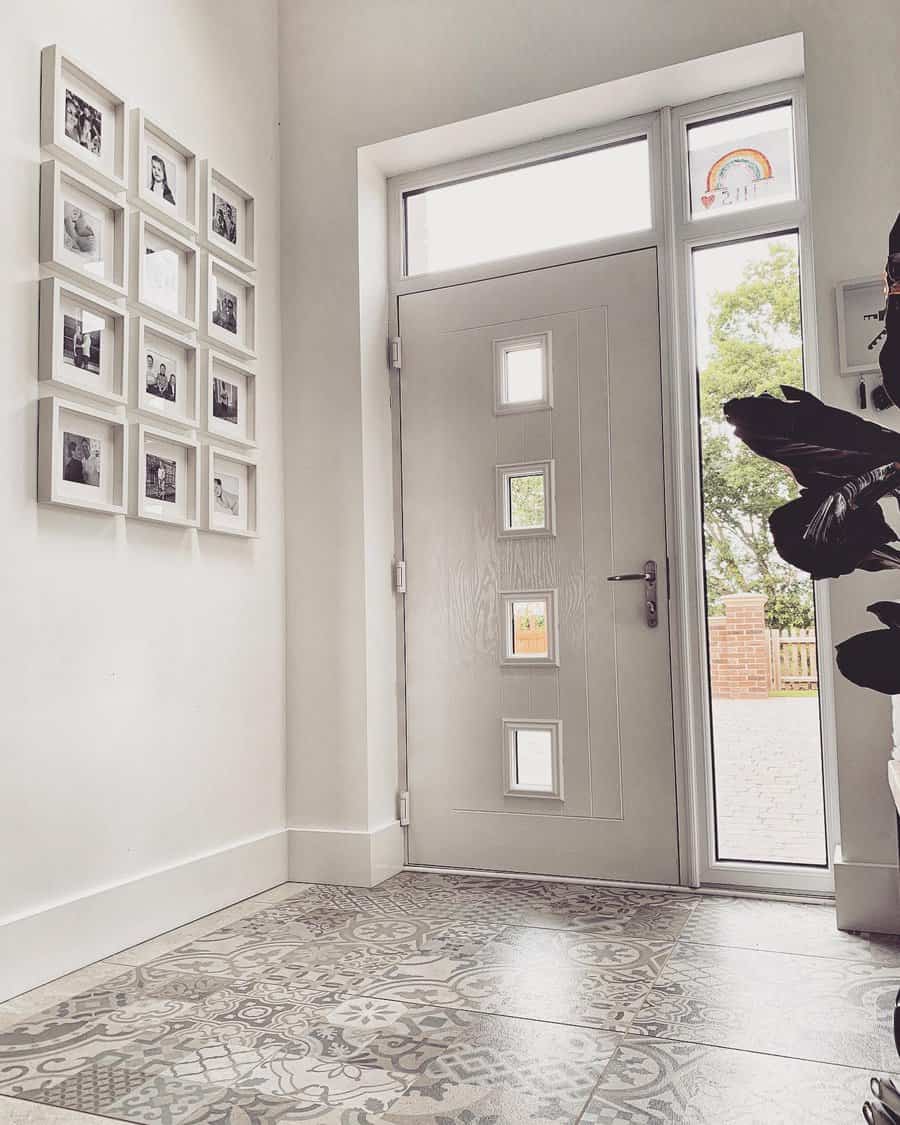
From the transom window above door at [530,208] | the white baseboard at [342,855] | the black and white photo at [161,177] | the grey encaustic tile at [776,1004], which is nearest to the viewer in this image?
the grey encaustic tile at [776,1004]

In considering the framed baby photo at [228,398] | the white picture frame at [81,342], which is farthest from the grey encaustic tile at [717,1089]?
the framed baby photo at [228,398]

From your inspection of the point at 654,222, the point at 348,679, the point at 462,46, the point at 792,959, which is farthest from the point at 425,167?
the point at 792,959

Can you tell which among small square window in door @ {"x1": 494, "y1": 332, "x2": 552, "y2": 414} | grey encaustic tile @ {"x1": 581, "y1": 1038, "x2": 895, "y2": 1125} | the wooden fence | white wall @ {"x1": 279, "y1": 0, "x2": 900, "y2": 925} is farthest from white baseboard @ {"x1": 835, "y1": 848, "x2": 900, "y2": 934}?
small square window in door @ {"x1": 494, "y1": 332, "x2": 552, "y2": 414}

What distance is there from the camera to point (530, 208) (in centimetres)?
330

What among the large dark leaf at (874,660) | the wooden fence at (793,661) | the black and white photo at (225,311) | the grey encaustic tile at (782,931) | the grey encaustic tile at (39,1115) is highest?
the black and white photo at (225,311)

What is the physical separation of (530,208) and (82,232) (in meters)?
1.54

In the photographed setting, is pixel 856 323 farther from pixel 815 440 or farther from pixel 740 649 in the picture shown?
pixel 815 440

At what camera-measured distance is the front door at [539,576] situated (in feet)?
9.85

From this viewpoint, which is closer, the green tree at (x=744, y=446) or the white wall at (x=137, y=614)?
the white wall at (x=137, y=614)

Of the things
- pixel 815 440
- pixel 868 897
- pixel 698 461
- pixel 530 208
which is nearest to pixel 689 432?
pixel 698 461

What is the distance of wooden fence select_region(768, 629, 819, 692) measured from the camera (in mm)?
2832

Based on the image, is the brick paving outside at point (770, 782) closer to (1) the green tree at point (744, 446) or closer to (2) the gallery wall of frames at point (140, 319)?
(1) the green tree at point (744, 446)

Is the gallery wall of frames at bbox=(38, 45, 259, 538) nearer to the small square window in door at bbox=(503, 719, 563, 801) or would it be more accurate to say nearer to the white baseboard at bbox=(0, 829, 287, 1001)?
the white baseboard at bbox=(0, 829, 287, 1001)

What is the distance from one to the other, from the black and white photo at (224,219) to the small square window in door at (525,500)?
115 centimetres
